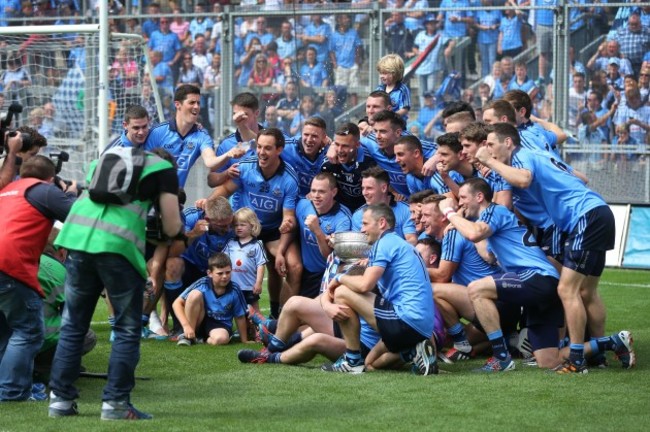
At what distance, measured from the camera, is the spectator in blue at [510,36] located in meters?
16.2

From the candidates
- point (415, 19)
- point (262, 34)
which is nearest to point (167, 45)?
point (262, 34)

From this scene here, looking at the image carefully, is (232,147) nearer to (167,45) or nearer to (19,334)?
(19,334)

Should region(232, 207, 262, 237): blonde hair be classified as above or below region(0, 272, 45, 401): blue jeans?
above

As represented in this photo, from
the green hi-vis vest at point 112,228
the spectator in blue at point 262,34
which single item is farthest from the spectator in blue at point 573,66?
the green hi-vis vest at point 112,228

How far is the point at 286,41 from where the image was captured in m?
17.3

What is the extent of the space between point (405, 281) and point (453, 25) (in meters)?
9.06

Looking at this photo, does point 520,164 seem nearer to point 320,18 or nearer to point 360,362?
point 360,362

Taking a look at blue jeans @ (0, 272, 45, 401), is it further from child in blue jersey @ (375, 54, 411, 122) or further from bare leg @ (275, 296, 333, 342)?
child in blue jersey @ (375, 54, 411, 122)

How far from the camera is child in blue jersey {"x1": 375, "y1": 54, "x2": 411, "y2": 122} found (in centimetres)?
1172

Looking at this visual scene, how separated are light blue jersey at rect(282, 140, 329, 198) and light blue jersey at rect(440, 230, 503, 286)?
2072 mm

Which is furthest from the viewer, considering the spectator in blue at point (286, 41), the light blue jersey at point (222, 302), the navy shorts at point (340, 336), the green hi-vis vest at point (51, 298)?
the spectator in blue at point (286, 41)

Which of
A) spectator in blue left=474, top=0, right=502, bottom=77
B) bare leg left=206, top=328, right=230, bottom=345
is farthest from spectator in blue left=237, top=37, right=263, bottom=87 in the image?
bare leg left=206, top=328, right=230, bottom=345

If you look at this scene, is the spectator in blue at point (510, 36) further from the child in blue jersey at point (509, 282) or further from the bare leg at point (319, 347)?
the bare leg at point (319, 347)

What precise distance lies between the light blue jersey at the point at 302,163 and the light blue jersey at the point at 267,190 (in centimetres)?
17
